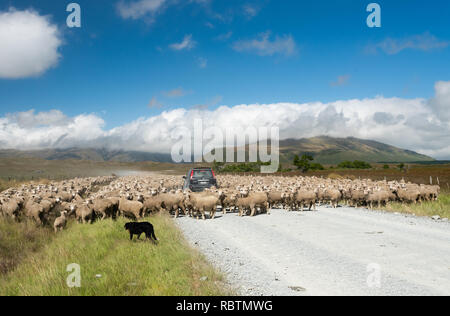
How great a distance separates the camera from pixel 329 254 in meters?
8.80

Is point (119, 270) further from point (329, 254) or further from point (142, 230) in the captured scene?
point (329, 254)

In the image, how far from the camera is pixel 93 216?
1471 cm

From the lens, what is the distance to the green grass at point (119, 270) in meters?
5.95

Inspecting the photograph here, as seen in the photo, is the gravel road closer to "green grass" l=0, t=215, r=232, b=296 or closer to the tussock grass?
"green grass" l=0, t=215, r=232, b=296

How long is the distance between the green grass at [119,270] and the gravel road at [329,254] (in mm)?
707

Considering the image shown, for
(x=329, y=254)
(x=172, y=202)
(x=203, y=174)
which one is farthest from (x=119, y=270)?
(x=203, y=174)

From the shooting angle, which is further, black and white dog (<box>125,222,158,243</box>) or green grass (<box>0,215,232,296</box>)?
black and white dog (<box>125,222,158,243</box>)

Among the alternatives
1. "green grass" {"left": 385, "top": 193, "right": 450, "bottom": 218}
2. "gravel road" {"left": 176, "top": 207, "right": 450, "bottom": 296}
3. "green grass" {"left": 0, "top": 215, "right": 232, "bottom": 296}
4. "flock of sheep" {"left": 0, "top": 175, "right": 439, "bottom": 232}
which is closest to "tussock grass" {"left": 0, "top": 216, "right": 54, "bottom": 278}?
"green grass" {"left": 0, "top": 215, "right": 232, "bottom": 296}

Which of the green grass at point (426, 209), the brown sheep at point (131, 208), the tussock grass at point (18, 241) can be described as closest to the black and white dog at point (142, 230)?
the tussock grass at point (18, 241)

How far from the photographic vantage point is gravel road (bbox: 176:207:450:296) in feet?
20.8

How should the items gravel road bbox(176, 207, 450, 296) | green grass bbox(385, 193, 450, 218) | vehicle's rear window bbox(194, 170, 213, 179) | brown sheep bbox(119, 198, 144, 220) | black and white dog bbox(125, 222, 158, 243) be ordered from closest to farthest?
gravel road bbox(176, 207, 450, 296) < black and white dog bbox(125, 222, 158, 243) < brown sheep bbox(119, 198, 144, 220) < green grass bbox(385, 193, 450, 218) < vehicle's rear window bbox(194, 170, 213, 179)

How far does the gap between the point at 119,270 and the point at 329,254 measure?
216 inches

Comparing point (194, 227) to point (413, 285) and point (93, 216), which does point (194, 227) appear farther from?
point (413, 285)

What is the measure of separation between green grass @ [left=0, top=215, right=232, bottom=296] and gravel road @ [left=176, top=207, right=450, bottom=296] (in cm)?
71
